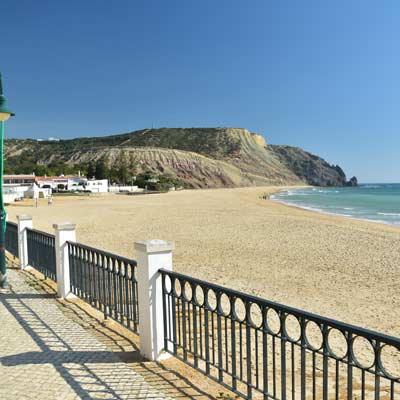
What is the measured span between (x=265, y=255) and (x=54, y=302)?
8685 mm

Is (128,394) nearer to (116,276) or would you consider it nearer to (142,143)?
(116,276)

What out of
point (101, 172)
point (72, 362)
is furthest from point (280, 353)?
point (101, 172)

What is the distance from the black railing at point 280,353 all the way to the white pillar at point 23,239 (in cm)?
516


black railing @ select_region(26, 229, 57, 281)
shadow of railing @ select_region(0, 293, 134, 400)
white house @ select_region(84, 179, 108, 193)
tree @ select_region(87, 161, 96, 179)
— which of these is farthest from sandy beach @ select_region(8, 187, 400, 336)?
tree @ select_region(87, 161, 96, 179)

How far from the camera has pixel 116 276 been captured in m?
5.40

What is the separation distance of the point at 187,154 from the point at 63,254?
147056 millimetres

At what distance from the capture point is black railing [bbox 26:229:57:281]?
7.65 metres

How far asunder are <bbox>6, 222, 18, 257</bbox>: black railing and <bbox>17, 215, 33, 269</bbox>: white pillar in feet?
2.34

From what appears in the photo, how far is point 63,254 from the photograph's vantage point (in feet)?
23.1

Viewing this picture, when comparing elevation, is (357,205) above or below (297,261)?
below

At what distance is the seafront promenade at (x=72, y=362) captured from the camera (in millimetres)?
3734

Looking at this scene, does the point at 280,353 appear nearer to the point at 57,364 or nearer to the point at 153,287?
the point at 153,287

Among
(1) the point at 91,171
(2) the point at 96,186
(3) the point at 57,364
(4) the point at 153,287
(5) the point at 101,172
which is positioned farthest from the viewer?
(1) the point at 91,171

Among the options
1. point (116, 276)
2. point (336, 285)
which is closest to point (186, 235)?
point (336, 285)
